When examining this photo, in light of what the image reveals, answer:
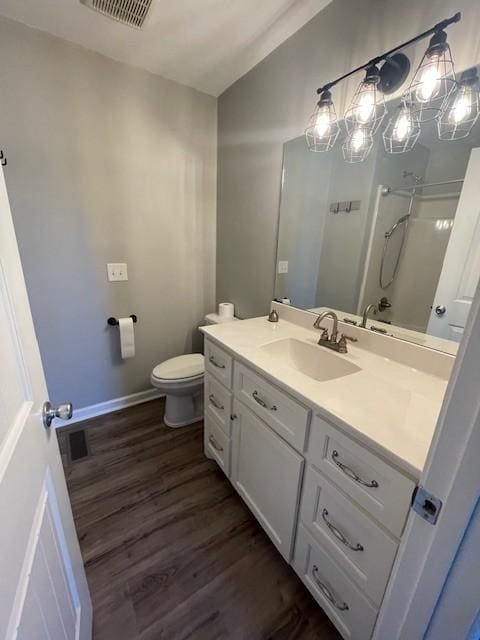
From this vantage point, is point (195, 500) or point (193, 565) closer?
point (193, 565)

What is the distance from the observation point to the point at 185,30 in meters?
1.45

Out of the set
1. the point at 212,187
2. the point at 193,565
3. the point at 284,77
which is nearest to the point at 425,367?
the point at 193,565

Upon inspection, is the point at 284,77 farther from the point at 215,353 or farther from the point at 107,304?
the point at 107,304

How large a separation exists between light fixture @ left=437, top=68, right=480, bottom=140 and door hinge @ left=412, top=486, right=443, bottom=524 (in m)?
1.18

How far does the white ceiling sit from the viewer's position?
131cm

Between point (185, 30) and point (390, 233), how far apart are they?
1.55 m

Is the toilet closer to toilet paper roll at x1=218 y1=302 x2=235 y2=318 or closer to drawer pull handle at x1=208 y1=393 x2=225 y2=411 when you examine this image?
toilet paper roll at x1=218 y1=302 x2=235 y2=318

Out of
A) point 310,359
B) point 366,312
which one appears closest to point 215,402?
point 310,359

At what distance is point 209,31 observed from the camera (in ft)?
4.78

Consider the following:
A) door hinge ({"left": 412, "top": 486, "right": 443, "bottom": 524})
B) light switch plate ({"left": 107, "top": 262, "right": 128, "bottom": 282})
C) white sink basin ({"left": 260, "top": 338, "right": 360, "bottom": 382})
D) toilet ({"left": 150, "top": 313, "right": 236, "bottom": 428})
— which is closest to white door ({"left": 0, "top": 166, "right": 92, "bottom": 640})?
door hinge ({"left": 412, "top": 486, "right": 443, "bottom": 524})

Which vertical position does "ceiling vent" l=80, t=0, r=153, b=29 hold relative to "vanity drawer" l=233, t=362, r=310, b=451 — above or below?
above

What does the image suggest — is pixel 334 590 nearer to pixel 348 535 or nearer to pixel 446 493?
pixel 348 535

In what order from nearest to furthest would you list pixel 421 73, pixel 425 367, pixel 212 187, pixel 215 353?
1. pixel 421 73
2. pixel 425 367
3. pixel 215 353
4. pixel 212 187

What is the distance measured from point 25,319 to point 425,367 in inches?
54.1
